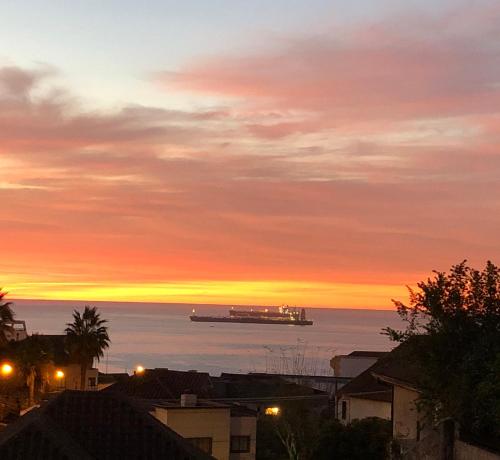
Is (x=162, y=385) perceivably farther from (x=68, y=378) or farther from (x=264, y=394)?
(x=68, y=378)

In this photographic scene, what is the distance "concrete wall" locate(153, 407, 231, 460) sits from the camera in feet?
171

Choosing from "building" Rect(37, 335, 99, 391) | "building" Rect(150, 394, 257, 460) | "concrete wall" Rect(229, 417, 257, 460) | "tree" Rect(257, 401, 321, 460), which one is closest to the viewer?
"building" Rect(150, 394, 257, 460)

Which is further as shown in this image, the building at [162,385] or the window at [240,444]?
the building at [162,385]

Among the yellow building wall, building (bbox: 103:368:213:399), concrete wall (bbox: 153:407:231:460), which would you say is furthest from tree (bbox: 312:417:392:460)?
the yellow building wall

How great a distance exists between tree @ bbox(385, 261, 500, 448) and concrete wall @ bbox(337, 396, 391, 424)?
91.6 feet

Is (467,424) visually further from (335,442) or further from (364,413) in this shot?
(364,413)

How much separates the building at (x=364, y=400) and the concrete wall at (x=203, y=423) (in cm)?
774

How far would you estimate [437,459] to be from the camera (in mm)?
25234

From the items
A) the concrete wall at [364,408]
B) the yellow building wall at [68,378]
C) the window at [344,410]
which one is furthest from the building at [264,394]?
the concrete wall at [364,408]

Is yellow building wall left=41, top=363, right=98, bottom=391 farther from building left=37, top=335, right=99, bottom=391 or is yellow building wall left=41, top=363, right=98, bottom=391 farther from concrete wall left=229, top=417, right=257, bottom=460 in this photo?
concrete wall left=229, top=417, right=257, bottom=460

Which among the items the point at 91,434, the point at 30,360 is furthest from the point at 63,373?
the point at 91,434

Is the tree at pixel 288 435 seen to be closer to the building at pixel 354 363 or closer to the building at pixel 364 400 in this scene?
the building at pixel 364 400

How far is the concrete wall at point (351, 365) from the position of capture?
10419 cm

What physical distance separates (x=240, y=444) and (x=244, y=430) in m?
0.88
